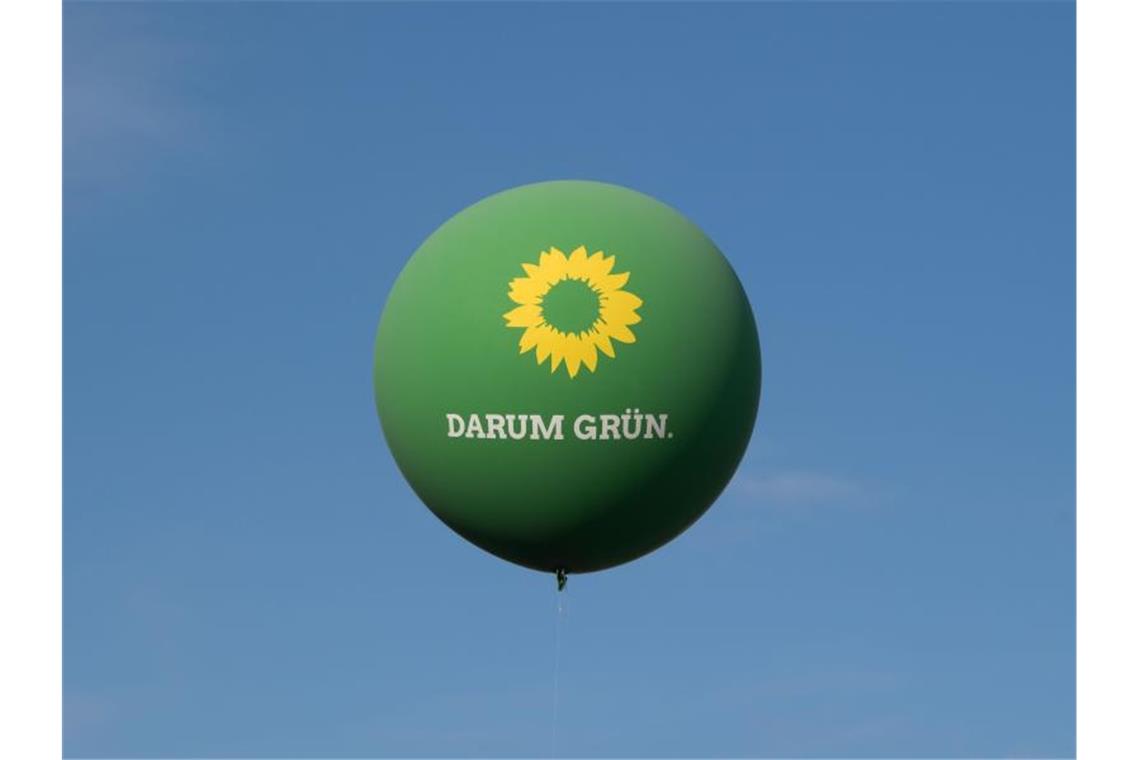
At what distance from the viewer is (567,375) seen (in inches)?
638

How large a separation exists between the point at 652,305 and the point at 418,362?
5.93 ft

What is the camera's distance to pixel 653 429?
16.5 metres

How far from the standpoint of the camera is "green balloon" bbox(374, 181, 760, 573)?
53.4 feet

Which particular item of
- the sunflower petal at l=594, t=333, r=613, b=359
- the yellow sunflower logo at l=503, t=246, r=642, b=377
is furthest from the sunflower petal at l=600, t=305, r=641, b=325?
the sunflower petal at l=594, t=333, r=613, b=359

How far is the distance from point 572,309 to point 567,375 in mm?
481

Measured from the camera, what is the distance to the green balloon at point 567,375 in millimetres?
16266

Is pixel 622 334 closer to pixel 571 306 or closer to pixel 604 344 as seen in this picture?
pixel 604 344

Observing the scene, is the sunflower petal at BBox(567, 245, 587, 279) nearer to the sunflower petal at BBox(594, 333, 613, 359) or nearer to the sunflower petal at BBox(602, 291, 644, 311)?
the sunflower petal at BBox(602, 291, 644, 311)

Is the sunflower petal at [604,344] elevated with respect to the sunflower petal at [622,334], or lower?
lower

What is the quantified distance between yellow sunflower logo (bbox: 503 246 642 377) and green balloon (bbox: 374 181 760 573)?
0.03 feet

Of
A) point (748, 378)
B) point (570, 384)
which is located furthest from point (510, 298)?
point (748, 378)

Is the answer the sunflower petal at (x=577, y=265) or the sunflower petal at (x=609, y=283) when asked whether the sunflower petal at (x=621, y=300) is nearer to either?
the sunflower petal at (x=609, y=283)

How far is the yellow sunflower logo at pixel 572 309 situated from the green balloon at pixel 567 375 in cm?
1

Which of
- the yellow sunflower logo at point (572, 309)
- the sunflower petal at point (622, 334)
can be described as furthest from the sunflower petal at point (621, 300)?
the sunflower petal at point (622, 334)
